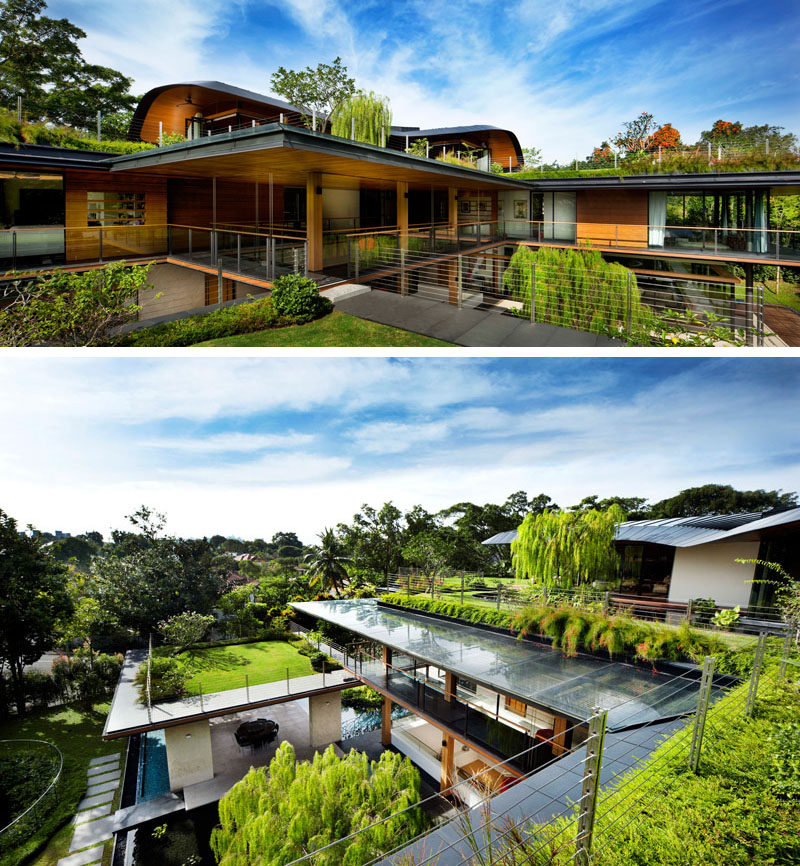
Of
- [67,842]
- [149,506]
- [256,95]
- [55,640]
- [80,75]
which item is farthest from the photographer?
[149,506]

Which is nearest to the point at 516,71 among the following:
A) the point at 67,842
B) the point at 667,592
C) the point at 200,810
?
the point at 667,592

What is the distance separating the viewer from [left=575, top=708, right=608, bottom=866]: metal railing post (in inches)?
95.8

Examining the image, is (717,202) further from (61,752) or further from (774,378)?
(61,752)

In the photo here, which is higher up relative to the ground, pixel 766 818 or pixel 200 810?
pixel 766 818

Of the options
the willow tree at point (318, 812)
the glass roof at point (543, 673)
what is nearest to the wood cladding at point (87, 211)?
the glass roof at point (543, 673)

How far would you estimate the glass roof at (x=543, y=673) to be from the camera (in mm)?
4965

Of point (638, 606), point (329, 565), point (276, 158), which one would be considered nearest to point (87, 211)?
point (276, 158)

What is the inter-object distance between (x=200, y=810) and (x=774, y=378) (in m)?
13.4

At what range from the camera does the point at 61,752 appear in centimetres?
1120

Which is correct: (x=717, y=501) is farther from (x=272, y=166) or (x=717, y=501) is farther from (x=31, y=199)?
(x=31, y=199)

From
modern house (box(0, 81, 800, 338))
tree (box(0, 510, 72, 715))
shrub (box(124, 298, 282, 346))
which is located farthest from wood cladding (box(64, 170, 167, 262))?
tree (box(0, 510, 72, 715))

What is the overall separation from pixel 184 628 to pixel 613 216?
48.4ft

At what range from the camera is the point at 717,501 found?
14.7 meters

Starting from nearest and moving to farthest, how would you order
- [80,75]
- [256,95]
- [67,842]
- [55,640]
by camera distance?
[80,75] < [256,95] < [67,842] < [55,640]
